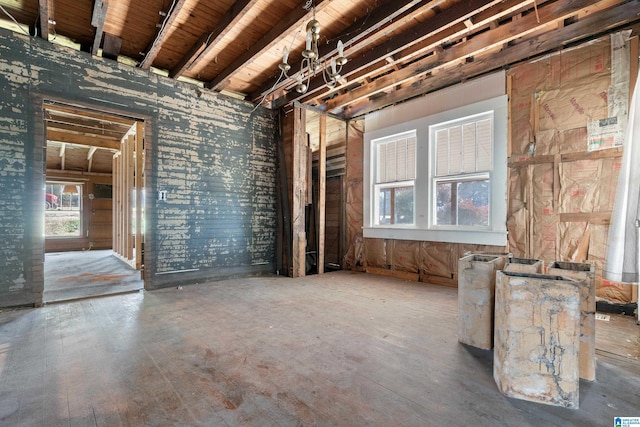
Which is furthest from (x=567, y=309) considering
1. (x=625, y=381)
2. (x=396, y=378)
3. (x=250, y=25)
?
(x=250, y=25)

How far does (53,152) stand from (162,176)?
8098 millimetres

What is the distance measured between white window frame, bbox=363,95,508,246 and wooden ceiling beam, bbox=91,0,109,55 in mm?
4310

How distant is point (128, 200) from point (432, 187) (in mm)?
7135

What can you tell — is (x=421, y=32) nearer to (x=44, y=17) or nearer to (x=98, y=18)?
(x=98, y=18)

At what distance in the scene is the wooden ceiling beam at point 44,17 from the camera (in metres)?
3.00

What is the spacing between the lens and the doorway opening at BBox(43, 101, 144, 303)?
16.4 feet

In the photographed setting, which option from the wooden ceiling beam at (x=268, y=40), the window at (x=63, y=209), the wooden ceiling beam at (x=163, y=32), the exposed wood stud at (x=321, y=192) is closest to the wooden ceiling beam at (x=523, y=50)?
the exposed wood stud at (x=321, y=192)

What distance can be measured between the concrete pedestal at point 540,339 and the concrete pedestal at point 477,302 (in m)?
0.53

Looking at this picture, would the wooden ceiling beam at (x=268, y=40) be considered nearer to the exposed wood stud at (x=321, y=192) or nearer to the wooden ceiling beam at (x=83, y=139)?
the exposed wood stud at (x=321, y=192)

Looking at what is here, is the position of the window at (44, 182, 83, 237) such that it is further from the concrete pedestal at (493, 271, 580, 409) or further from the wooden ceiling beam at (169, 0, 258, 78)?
the concrete pedestal at (493, 271, 580, 409)

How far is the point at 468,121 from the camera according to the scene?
4508mm

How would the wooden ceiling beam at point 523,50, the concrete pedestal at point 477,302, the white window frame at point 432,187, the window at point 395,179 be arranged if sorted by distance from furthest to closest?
1. the window at point 395,179
2. the white window frame at point 432,187
3. the wooden ceiling beam at point 523,50
4. the concrete pedestal at point 477,302

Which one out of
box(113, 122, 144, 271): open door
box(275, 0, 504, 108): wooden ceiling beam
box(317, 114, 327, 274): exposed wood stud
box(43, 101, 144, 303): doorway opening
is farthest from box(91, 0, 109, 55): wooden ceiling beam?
box(317, 114, 327, 274): exposed wood stud

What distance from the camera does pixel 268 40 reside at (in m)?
3.70
